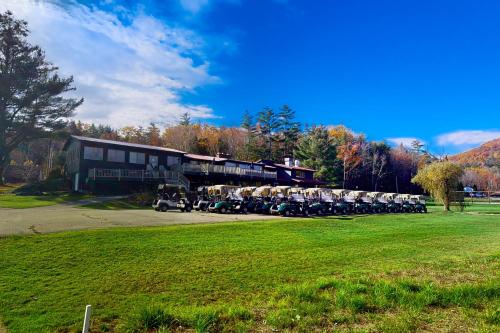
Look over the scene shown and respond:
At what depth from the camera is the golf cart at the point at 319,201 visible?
30.4 m

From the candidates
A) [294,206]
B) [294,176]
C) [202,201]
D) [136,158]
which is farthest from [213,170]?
[294,176]

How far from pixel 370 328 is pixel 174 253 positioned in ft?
24.0

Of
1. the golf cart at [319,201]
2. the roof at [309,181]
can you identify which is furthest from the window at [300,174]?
the golf cart at [319,201]

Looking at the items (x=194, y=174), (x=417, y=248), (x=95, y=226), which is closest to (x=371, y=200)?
(x=194, y=174)

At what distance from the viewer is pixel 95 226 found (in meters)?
16.3

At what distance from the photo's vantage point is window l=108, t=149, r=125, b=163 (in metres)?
40.5

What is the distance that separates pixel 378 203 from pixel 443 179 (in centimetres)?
843

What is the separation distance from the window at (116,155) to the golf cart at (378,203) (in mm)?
27906

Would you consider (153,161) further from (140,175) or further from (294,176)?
(294,176)

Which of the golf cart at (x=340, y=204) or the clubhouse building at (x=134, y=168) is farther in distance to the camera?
the clubhouse building at (x=134, y=168)

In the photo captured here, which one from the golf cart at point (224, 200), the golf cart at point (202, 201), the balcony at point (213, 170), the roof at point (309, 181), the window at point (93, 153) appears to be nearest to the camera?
the golf cart at point (224, 200)

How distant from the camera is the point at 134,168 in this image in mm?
42281

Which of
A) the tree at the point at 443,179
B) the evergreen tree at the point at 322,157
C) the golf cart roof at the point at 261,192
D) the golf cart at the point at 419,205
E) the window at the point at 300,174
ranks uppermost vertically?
the evergreen tree at the point at 322,157

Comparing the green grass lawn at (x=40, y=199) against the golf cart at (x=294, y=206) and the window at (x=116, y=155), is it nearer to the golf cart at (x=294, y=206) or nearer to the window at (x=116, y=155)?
the window at (x=116, y=155)
